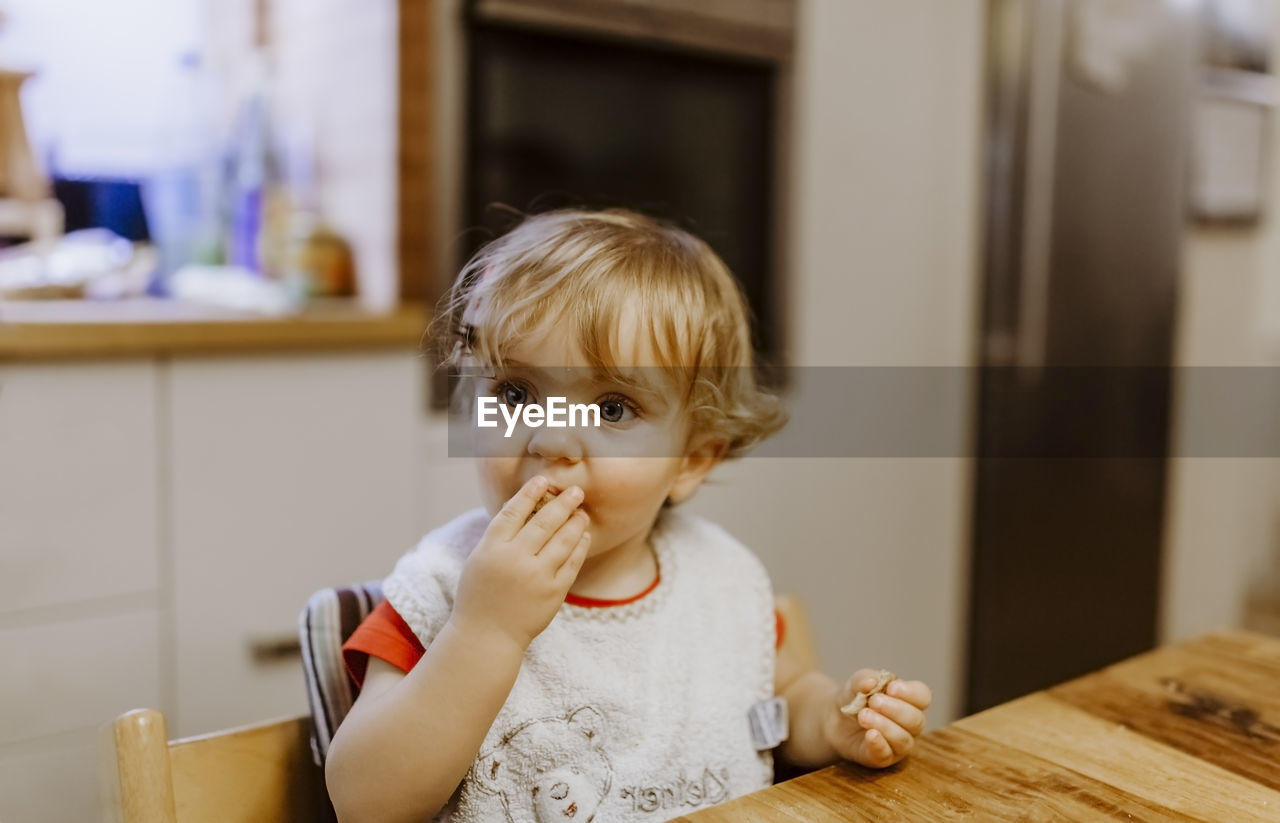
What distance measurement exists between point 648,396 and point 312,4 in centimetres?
158

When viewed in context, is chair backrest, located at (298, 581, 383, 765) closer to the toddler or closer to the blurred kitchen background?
the toddler

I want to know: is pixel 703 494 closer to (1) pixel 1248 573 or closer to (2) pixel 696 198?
(2) pixel 696 198

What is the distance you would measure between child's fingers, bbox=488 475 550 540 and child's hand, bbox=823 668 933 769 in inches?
9.2

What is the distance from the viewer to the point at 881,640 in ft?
8.25

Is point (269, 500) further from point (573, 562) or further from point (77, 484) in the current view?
point (573, 562)

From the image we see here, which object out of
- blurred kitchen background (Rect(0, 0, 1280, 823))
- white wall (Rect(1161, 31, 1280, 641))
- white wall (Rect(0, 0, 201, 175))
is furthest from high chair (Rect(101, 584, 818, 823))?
white wall (Rect(1161, 31, 1280, 641))

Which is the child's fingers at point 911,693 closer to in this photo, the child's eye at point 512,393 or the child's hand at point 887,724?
the child's hand at point 887,724

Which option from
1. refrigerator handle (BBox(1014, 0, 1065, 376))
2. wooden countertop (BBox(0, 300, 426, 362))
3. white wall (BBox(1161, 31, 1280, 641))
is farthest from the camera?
white wall (BBox(1161, 31, 1280, 641))

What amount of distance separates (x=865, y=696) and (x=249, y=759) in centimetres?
39

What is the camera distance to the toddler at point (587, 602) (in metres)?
0.64

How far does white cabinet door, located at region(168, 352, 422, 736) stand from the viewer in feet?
5.11

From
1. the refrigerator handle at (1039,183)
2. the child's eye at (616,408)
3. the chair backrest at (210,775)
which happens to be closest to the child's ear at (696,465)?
the child's eye at (616,408)

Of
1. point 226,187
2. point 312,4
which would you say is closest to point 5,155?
point 226,187

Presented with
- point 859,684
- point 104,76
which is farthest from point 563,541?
point 104,76
